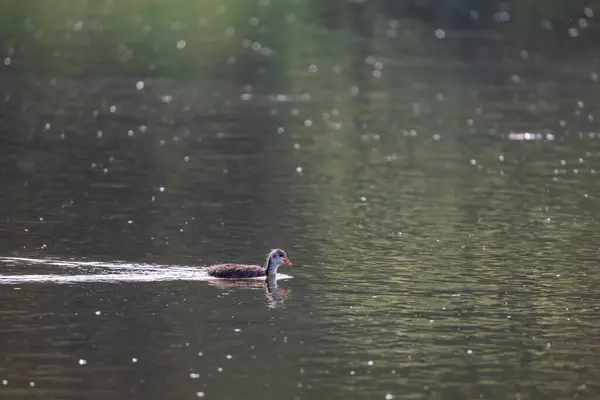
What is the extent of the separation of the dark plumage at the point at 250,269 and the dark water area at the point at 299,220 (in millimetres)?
217

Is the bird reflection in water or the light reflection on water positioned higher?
the light reflection on water

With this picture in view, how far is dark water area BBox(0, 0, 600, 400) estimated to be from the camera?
17.9 m

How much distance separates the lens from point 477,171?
34.4 metres

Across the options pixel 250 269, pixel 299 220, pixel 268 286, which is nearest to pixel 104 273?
pixel 250 269

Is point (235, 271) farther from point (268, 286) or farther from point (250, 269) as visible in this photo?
point (268, 286)

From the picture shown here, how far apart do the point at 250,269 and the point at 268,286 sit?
40cm

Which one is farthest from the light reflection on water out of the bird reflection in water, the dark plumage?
the dark plumage

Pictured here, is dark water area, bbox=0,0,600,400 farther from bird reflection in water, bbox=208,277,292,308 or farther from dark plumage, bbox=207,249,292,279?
dark plumage, bbox=207,249,292,279

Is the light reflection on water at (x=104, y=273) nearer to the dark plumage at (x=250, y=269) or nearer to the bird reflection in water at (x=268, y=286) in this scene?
the bird reflection in water at (x=268, y=286)

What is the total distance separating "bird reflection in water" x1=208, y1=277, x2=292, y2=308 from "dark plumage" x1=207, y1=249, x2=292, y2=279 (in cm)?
9

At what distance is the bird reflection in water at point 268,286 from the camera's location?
69.6 feet

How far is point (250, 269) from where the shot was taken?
22.3 m

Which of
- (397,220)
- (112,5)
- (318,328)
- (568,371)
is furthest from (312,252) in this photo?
(112,5)

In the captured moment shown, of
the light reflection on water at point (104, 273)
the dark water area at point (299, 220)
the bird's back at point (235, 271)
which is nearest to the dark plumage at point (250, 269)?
the bird's back at point (235, 271)
